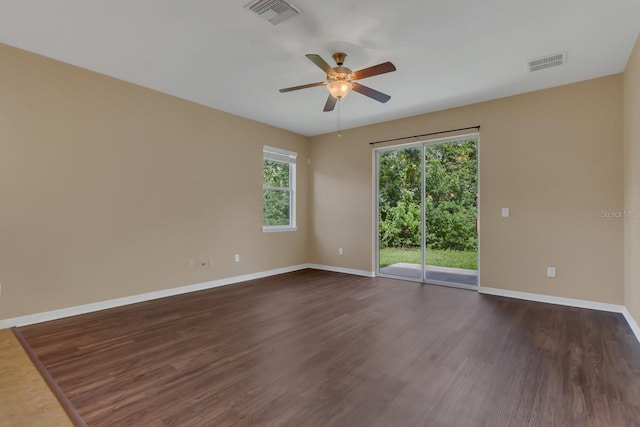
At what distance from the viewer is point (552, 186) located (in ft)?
13.2

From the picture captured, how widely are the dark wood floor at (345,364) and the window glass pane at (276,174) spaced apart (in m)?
2.68

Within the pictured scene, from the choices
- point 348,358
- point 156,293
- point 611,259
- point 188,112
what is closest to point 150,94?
point 188,112

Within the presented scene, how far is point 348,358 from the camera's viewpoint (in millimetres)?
2486

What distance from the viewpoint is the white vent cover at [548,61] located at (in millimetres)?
3230

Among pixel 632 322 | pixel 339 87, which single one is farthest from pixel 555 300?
pixel 339 87

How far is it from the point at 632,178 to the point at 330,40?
3.35 m

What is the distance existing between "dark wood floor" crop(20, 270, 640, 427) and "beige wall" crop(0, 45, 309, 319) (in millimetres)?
521

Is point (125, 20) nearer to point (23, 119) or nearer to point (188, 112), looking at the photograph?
point (23, 119)

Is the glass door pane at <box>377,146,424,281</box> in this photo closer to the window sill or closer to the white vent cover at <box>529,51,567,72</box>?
the window sill

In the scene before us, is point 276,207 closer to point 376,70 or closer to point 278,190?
point 278,190

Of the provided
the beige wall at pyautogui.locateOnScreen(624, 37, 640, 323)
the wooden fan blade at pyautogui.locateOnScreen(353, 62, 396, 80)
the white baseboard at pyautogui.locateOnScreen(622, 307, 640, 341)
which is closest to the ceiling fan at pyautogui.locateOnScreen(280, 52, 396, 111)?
the wooden fan blade at pyautogui.locateOnScreen(353, 62, 396, 80)

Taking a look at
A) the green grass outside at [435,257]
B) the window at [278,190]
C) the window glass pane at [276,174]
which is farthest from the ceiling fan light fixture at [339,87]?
the green grass outside at [435,257]

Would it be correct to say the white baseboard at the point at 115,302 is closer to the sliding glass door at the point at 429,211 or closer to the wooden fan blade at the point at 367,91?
the sliding glass door at the point at 429,211

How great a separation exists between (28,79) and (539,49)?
5.22m
